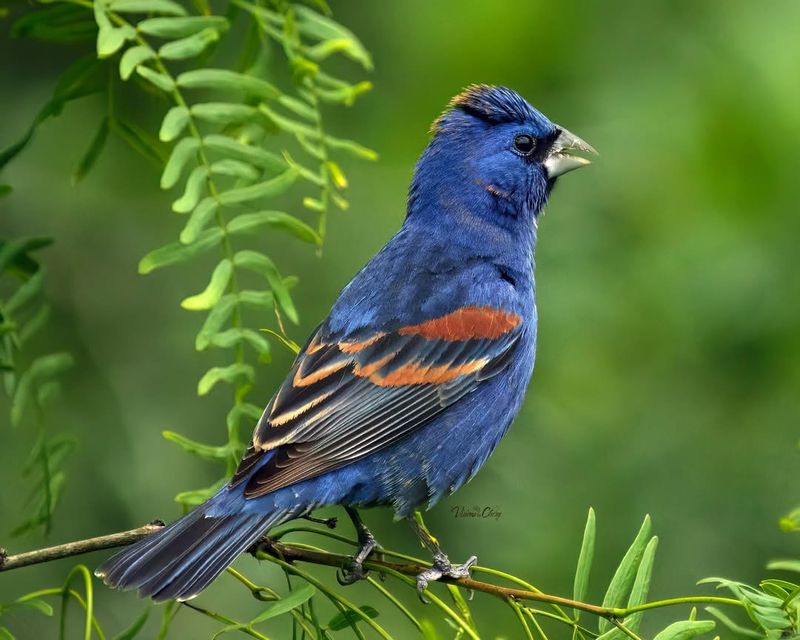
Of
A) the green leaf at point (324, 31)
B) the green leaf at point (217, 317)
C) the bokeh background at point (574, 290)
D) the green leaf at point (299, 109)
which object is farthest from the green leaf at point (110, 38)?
the bokeh background at point (574, 290)

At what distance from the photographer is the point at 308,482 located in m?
3.93

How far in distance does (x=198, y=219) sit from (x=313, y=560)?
917mm

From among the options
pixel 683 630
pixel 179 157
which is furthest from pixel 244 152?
pixel 683 630

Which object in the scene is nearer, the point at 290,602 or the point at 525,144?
the point at 290,602

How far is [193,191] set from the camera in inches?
131

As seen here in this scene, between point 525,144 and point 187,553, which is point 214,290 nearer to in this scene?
point 187,553

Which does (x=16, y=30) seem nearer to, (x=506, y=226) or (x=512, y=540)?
(x=506, y=226)

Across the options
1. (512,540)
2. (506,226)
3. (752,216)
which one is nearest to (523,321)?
(506,226)

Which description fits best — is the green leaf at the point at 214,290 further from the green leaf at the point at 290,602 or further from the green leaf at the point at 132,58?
the green leaf at the point at 290,602

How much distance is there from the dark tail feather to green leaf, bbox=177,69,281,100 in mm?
1184

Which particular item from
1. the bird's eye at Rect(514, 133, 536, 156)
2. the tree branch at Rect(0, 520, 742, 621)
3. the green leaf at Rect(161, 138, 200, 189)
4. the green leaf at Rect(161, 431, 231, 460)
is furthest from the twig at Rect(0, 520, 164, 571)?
the bird's eye at Rect(514, 133, 536, 156)

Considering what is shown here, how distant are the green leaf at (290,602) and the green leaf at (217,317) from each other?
68cm

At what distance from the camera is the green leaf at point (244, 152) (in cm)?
341

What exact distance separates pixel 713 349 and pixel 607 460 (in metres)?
0.69
